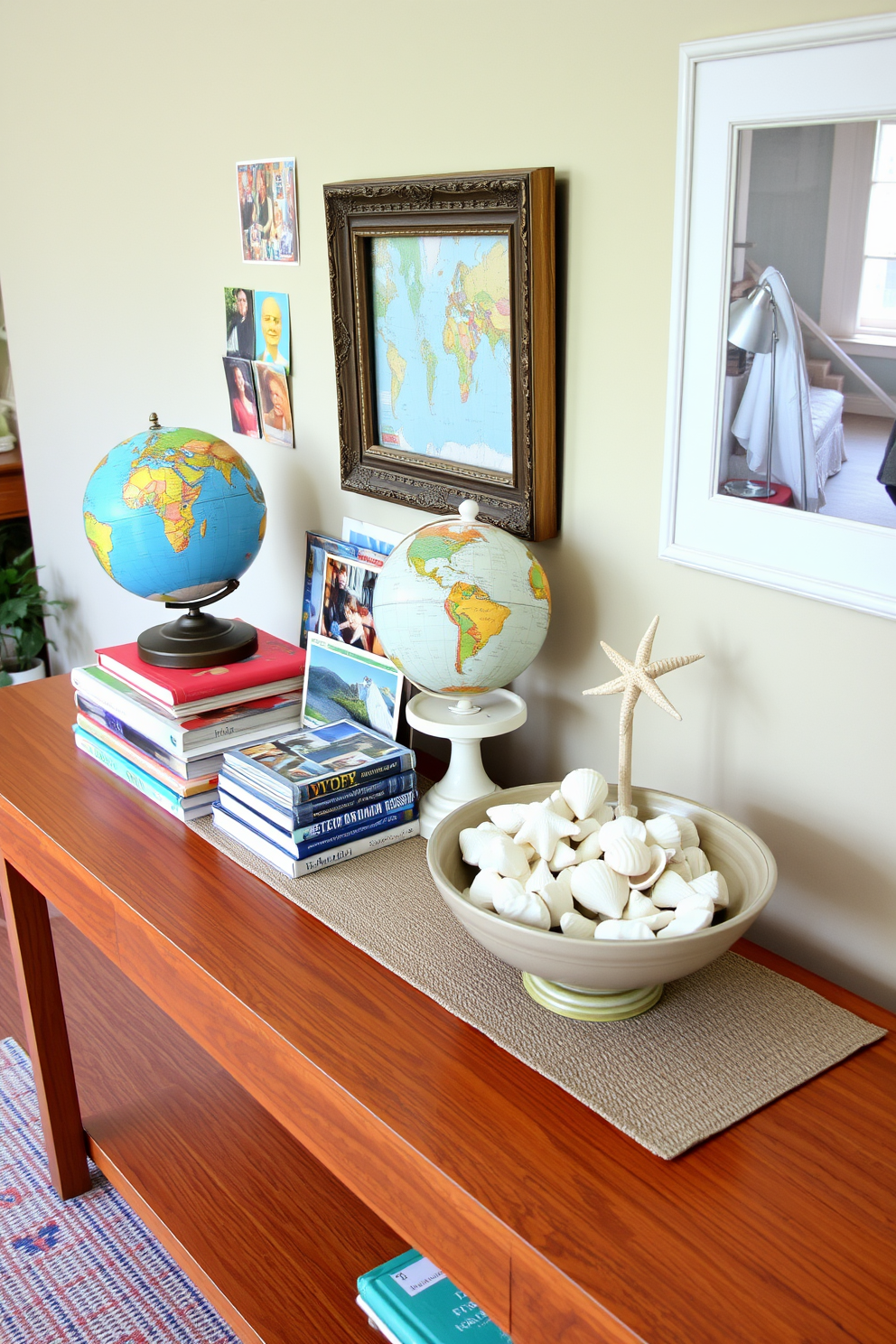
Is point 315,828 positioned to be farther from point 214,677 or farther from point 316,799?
point 214,677

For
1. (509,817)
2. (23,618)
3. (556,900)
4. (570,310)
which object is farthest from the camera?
(23,618)

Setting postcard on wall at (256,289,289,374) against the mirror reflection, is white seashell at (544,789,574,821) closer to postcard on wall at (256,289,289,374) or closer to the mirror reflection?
the mirror reflection

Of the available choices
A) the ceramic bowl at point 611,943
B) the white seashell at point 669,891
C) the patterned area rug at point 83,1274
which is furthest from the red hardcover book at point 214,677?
the patterned area rug at point 83,1274

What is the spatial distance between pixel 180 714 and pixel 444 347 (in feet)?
1.80

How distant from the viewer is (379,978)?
1074 mm

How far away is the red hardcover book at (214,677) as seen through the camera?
1.42m

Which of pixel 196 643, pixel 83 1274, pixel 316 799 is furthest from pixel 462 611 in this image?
pixel 83 1274

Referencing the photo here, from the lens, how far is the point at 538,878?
98cm

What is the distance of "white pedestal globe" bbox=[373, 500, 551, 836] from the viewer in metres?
1.15

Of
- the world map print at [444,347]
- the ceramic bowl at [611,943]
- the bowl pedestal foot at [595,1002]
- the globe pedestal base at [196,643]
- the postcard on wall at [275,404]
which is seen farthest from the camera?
the postcard on wall at [275,404]

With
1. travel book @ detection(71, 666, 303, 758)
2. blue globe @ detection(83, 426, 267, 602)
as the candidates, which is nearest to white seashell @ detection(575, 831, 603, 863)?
travel book @ detection(71, 666, 303, 758)

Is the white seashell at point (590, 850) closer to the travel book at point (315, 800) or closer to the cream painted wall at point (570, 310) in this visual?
the cream painted wall at point (570, 310)

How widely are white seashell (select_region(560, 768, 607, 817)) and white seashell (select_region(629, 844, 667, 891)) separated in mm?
73

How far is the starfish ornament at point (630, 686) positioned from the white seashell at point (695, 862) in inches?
2.7
